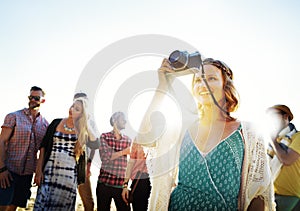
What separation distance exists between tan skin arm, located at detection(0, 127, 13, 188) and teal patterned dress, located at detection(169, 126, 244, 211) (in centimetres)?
314

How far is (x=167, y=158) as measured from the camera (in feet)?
5.96

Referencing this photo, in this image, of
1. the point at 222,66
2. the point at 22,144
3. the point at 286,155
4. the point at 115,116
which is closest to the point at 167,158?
the point at 222,66

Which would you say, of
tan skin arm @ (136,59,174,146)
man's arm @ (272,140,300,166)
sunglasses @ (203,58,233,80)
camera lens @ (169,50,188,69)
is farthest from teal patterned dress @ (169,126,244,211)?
man's arm @ (272,140,300,166)

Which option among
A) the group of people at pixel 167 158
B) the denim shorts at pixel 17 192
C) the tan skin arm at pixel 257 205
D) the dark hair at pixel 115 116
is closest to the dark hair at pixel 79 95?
the group of people at pixel 167 158

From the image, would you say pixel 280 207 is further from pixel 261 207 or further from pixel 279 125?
pixel 261 207

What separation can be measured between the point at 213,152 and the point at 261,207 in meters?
0.42

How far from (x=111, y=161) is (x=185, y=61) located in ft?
9.47

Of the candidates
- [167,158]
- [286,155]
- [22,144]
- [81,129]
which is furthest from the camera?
[22,144]

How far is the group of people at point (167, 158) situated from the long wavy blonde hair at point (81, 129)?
0.01 meters

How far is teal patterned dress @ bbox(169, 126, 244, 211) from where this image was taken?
1.65 meters

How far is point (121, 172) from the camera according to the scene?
438 centimetres

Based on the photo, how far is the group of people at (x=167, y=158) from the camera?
1.71 m

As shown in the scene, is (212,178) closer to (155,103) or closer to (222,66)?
(155,103)

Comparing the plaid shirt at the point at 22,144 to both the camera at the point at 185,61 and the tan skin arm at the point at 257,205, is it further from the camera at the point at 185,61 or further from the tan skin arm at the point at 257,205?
the tan skin arm at the point at 257,205
